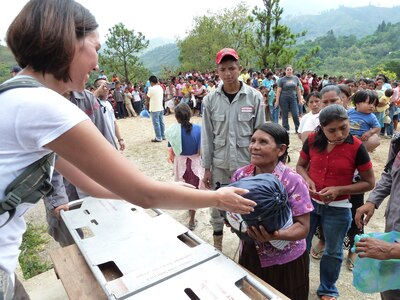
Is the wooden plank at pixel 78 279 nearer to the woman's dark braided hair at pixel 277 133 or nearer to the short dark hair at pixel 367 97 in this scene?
the woman's dark braided hair at pixel 277 133

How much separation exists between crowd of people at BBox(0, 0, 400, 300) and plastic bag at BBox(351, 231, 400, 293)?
0.34 feet

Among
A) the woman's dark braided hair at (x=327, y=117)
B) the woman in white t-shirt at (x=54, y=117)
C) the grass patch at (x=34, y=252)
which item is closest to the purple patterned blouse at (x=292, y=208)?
the woman's dark braided hair at (x=327, y=117)

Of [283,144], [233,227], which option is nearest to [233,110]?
[283,144]

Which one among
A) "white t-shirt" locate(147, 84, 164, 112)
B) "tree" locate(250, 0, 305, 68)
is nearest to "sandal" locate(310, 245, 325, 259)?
"white t-shirt" locate(147, 84, 164, 112)

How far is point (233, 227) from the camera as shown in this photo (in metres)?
1.71

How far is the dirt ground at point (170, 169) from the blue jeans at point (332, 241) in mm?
242

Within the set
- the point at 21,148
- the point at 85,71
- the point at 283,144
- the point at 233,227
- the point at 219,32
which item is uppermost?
the point at 219,32

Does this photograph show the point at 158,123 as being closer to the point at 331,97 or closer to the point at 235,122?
the point at 235,122

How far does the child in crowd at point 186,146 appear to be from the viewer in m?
3.97

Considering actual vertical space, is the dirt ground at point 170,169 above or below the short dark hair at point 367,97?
below

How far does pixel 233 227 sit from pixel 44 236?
11.1 ft

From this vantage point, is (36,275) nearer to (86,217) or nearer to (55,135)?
(86,217)

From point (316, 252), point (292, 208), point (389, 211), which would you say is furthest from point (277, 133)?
point (316, 252)

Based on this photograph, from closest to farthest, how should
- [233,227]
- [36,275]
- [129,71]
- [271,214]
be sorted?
[271,214]
[233,227]
[36,275]
[129,71]
